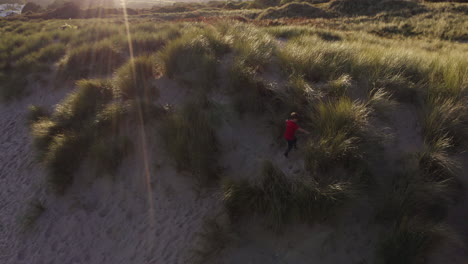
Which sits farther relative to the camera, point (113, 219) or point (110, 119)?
point (110, 119)

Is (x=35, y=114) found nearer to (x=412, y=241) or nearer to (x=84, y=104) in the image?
(x=84, y=104)

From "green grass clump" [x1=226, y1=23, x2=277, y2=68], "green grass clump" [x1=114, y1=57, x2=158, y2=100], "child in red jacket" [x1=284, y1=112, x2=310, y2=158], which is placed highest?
"green grass clump" [x1=226, y1=23, x2=277, y2=68]

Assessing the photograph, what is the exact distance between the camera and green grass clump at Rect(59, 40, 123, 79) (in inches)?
326

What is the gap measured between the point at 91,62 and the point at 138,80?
3.89m

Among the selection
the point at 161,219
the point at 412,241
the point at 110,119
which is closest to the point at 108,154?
the point at 110,119

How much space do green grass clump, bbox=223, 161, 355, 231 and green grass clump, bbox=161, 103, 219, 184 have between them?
2.23 feet

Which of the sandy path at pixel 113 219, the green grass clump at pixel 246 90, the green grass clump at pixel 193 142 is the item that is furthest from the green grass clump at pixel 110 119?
the green grass clump at pixel 246 90

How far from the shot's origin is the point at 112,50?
9.04 m

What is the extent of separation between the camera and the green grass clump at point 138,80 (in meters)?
5.79

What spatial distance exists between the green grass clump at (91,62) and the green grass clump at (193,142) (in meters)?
4.84

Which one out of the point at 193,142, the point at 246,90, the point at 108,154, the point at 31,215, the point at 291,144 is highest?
the point at 246,90

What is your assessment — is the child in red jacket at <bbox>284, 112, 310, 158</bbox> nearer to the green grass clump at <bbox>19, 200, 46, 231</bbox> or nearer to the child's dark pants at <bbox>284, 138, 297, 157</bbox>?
the child's dark pants at <bbox>284, 138, 297, 157</bbox>

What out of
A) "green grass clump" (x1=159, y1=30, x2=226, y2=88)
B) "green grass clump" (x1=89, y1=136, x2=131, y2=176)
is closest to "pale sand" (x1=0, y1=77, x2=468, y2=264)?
"green grass clump" (x1=89, y1=136, x2=131, y2=176)

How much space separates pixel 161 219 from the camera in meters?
Result: 4.05
